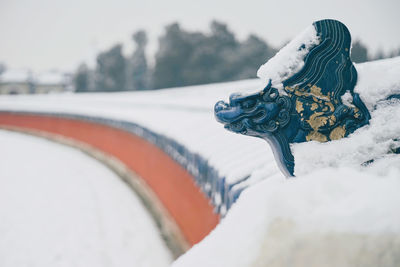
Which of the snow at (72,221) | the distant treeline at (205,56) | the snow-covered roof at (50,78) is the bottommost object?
the snow at (72,221)

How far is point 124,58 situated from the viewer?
27.2 m

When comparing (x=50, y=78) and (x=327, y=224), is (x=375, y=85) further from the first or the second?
(x=50, y=78)

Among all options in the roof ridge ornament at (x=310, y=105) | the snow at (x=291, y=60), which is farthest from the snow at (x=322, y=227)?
the snow at (x=291, y=60)

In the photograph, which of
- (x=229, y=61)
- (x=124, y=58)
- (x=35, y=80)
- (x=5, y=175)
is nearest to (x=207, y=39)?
(x=229, y=61)

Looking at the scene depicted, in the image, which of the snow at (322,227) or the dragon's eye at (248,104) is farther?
the dragon's eye at (248,104)

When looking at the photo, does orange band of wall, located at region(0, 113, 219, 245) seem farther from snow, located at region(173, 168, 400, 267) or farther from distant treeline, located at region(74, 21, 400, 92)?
distant treeline, located at region(74, 21, 400, 92)

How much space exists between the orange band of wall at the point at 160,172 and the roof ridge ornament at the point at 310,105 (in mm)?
1146

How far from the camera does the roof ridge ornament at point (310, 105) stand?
1.30 m

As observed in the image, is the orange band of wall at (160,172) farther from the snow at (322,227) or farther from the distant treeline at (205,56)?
the distant treeline at (205,56)

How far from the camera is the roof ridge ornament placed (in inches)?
51.1

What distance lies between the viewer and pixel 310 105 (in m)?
1.32

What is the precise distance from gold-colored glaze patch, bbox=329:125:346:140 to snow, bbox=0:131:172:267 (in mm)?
2452

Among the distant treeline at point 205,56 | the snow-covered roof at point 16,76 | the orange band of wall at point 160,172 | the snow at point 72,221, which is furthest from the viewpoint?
the snow-covered roof at point 16,76

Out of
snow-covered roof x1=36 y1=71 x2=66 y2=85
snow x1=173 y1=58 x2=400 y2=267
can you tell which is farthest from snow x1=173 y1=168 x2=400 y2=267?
snow-covered roof x1=36 y1=71 x2=66 y2=85
